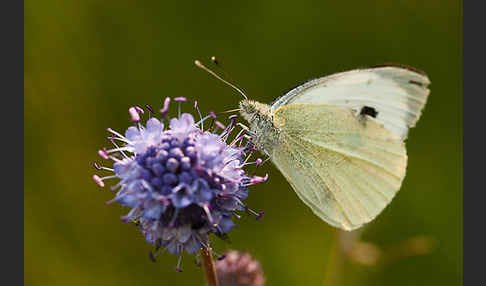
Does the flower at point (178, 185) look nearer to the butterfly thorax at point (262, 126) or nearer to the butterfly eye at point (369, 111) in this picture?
the butterfly thorax at point (262, 126)

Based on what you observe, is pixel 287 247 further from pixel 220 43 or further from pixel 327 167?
pixel 220 43

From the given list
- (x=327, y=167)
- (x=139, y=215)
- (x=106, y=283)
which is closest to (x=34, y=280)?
(x=106, y=283)

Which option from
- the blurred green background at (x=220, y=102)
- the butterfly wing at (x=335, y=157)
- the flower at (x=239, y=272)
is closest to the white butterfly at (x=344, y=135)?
the butterfly wing at (x=335, y=157)

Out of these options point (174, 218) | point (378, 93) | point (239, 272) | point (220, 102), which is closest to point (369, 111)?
point (378, 93)

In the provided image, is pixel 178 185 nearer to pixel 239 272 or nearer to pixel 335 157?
pixel 239 272

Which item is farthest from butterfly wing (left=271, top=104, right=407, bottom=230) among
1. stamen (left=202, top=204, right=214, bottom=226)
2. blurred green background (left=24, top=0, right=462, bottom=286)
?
blurred green background (left=24, top=0, right=462, bottom=286)

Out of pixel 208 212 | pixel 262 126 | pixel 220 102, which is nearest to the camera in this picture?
pixel 208 212
